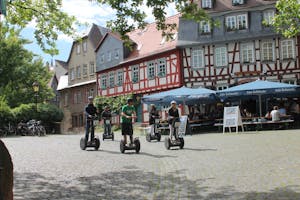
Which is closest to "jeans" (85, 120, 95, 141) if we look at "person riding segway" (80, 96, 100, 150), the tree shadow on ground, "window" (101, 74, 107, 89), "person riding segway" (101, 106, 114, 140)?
"person riding segway" (80, 96, 100, 150)

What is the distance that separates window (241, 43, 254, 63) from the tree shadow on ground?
24.8 metres

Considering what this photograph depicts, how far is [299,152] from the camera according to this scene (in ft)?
37.0

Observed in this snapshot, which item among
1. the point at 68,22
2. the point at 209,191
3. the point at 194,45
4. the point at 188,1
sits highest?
the point at 194,45

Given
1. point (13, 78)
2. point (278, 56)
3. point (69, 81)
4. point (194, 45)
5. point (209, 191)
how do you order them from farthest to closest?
1. point (69, 81)
2. point (13, 78)
3. point (194, 45)
4. point (278, 56)
5. point (209, 191)

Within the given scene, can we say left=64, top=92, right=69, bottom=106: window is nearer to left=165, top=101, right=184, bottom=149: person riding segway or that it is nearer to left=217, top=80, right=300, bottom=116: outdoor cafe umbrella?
left=217, top=80, right=300, bottom=116: outdoor cafe umbrella

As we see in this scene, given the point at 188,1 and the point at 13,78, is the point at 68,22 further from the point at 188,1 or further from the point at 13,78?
the point at 13,78

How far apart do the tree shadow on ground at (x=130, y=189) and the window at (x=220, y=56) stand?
25.0 m

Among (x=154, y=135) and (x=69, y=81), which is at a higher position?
(x=69, y=81)

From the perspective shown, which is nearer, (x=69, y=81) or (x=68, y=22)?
(x=68, y=22)

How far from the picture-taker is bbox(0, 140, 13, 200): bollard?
11.4ft

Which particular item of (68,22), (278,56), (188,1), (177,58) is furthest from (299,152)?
(177,58)

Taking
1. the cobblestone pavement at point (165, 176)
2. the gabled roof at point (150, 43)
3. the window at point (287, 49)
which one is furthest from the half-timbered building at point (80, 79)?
the cobblestone pavement at point (165, 176)

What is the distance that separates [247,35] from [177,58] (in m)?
5.71

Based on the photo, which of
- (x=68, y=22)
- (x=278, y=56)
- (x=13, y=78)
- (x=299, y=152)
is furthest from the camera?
(x=13, y=78)
